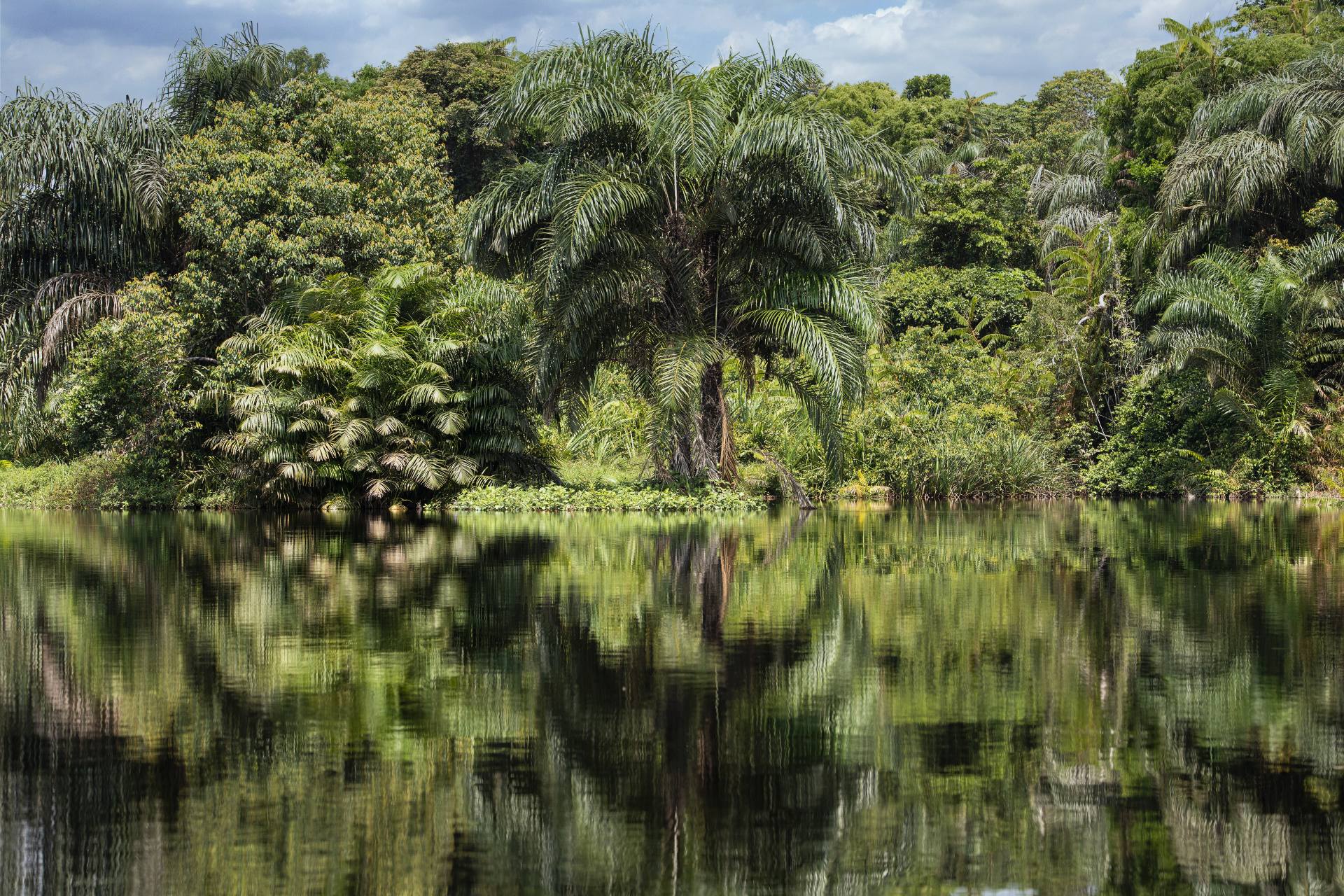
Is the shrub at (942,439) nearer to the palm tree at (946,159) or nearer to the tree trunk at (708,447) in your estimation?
the tree trunk at (708,447)

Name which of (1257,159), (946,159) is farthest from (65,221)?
(946,159)

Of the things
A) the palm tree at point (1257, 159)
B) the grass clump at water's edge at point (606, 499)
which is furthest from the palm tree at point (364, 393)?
the palm tree at point (1257, 159)

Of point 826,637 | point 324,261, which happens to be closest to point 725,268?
point 324,261

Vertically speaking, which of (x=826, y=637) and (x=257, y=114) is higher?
(x=257, y=114)

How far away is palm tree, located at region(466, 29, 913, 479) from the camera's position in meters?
15.9

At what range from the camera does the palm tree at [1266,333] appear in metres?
21.0

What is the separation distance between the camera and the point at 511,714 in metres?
4.54

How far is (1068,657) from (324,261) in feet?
58.3

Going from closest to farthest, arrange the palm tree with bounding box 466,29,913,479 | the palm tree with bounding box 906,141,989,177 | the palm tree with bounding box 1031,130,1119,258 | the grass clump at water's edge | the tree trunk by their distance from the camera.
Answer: the palm tree with bounding box 466,29,913,479
the grass clump at water's edge
the tree trunk
the palm tree with bounding box 1031,130,1119,258
the palm tree with bounding box 906,141,989,177

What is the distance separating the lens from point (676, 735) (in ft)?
13.6

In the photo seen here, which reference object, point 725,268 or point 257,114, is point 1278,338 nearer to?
point 725,268

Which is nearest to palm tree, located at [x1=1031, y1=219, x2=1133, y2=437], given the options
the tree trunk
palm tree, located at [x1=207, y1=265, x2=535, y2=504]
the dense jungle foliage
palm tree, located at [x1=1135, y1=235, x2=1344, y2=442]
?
the dense jungle foliage

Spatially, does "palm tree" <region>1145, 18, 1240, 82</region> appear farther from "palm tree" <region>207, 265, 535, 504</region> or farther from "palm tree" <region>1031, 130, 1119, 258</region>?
"palm tree" <region>207, 265, 535, 504</region>

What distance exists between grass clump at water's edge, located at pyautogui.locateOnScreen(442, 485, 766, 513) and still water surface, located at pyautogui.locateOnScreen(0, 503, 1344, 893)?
27.9 feet
